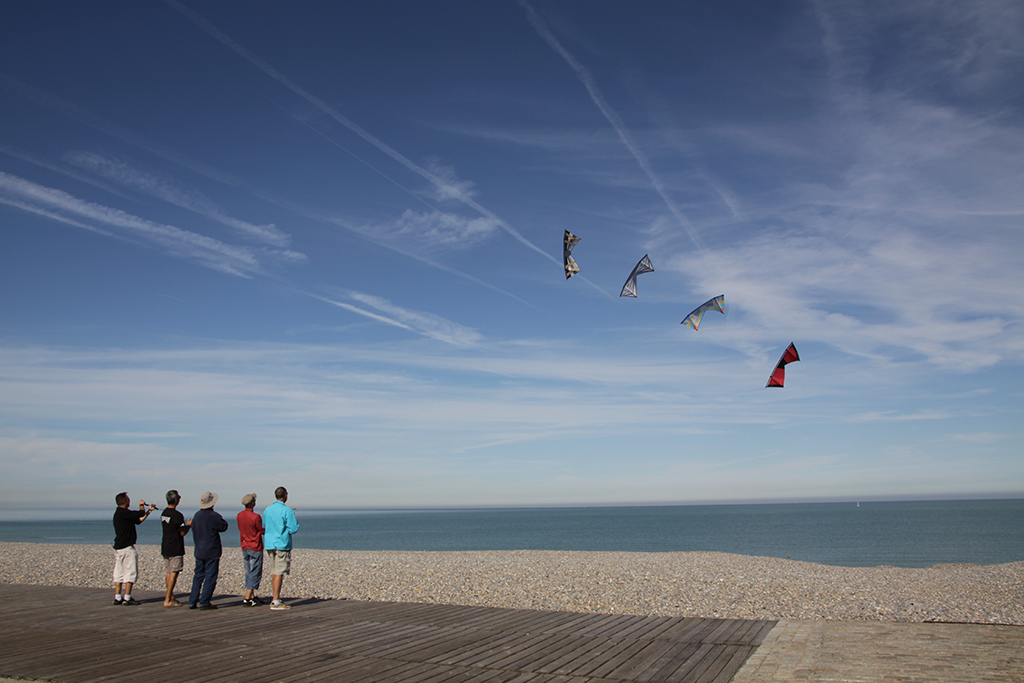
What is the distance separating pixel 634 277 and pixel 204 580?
1028 cm

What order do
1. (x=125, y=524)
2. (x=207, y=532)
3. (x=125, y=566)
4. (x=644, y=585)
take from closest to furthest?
1. (x=207, y=532)
2. (x=125, y=524)
3. (x=125, y=566)
4. (x=644, y=585)

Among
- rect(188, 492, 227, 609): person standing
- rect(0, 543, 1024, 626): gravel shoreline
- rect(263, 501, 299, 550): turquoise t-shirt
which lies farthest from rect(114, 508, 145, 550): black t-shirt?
rect(0, 543, 1024, 626): gravel shoreline

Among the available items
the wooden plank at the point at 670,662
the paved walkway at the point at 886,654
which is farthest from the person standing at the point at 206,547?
the paved walkway at the point at 886,654

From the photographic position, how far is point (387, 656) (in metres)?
7.21

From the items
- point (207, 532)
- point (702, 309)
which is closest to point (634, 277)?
point (702, 309)

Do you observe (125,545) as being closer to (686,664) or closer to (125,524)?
(125,524)

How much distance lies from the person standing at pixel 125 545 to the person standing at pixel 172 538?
34 cm

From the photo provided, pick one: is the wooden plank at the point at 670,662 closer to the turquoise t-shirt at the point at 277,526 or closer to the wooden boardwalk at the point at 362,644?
the wooden boardwalk at the point at 362,644

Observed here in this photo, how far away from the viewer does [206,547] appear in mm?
9977

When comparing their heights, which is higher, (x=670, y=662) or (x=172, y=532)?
(x=172, y=532)

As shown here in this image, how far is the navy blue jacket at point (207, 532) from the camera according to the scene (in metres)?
9.91

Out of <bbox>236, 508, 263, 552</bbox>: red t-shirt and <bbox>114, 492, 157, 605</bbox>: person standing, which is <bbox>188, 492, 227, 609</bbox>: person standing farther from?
<bbox>114, 492, 157, 605</bbox>: person standing

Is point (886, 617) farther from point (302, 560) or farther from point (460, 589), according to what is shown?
point (302, 560)

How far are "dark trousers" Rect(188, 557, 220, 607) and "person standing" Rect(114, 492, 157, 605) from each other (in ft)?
3.33
